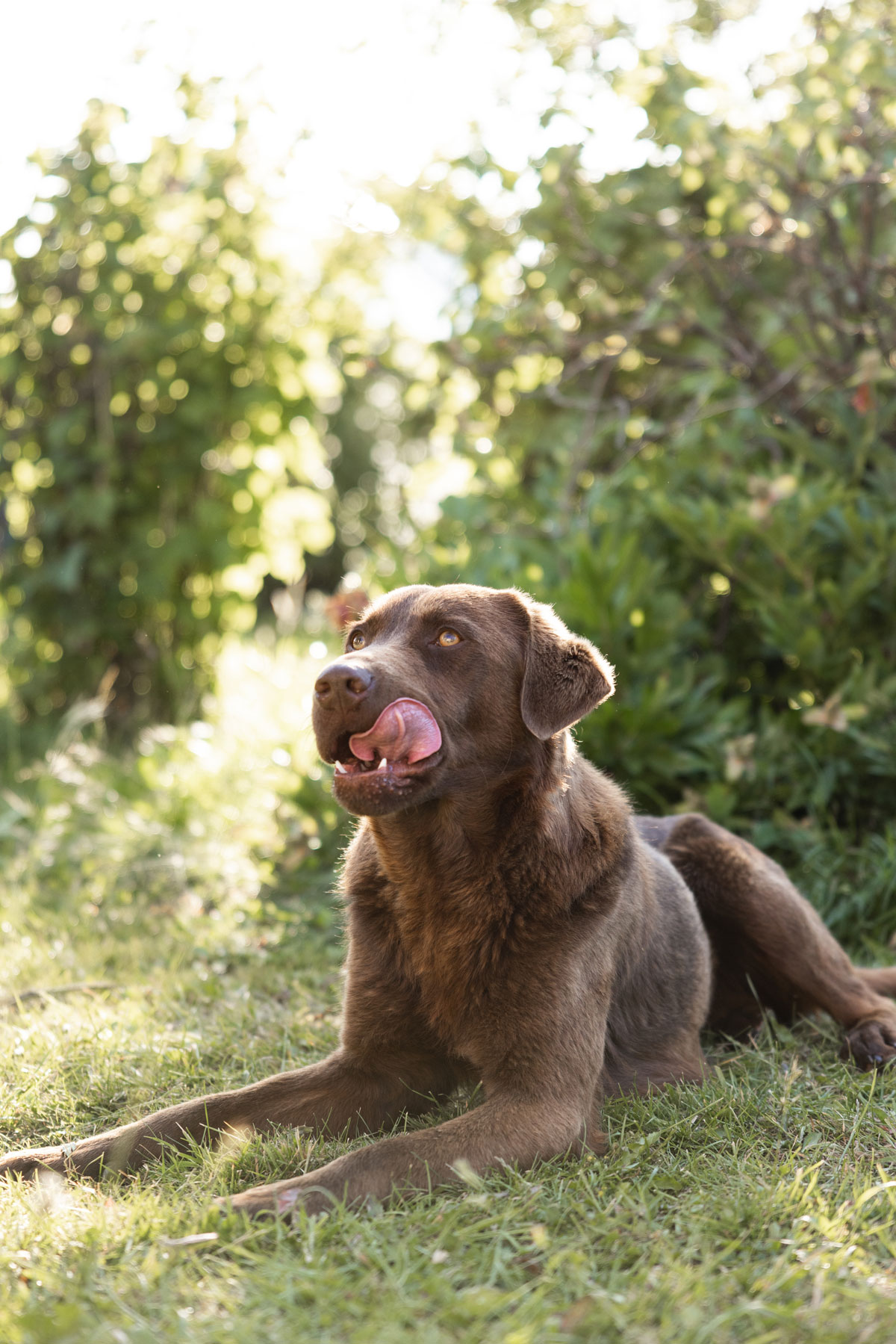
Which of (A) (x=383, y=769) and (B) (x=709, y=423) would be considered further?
(B) (x=709, y=423)

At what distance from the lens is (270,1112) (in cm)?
290

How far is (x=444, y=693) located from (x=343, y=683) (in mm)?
368

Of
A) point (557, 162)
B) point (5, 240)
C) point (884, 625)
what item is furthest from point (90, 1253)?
point (5, 240)

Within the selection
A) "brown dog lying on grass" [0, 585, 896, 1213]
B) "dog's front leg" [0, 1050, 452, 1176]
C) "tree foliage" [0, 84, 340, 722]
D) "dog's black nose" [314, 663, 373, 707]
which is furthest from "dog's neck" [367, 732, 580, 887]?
"tree foliage" [0, 84, 340, 722]

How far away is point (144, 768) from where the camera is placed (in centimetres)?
634

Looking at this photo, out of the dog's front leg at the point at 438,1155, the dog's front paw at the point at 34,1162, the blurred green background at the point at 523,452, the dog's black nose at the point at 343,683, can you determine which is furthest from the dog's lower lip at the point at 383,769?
the blurred green background at the point at 523,452

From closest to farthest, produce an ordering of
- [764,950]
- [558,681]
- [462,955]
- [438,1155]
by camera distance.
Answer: [438,1155]
[462,955]
[558,681]
[764,950]

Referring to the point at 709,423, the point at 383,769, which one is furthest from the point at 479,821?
the point at 709,423

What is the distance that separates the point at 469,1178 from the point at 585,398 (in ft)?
16.3

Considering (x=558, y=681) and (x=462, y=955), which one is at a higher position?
(x=558, y=681)

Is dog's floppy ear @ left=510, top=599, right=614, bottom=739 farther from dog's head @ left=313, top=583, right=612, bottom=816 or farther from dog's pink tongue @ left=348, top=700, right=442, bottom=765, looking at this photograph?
dog's pink tongue @ left=348, top=700, right=442, bottom=765

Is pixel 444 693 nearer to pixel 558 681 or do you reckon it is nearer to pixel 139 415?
pixel 558 681

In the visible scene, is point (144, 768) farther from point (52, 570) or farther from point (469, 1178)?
point (469, 1178)

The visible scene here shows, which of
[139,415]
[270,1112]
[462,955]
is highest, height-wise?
[139,415]
